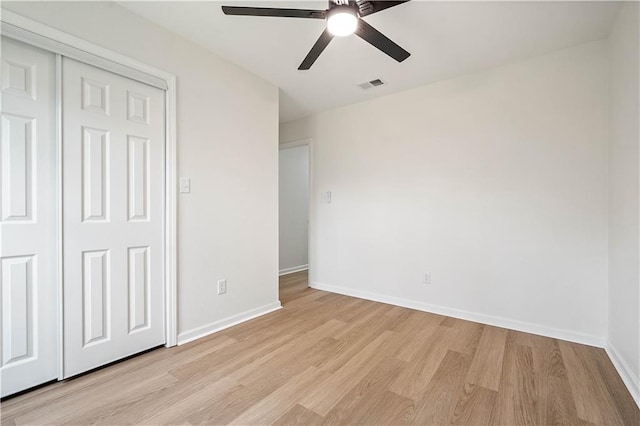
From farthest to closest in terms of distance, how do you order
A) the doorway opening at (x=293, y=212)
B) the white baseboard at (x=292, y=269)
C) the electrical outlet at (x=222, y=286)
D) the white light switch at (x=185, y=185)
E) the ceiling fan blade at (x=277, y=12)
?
the doorway opening at (x=293, y=212) → the white baseboard at (x=292, y=269) → the electrical outlet at (x=222, y=286) → the white light switch at (x=185, y=185) → the ceiling fan blade at (x=277, y=12)

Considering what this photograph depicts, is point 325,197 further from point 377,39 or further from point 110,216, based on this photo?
point 110,216

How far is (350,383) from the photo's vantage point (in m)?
1.77

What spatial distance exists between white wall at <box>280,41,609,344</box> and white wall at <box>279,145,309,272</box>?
143 cm

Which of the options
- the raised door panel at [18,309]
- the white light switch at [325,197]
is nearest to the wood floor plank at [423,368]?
the white light switch at [325,197]

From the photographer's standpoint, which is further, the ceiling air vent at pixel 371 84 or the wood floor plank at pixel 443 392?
the ceiling air vent at pixel 371 84

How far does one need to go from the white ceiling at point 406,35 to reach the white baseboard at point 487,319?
238cm

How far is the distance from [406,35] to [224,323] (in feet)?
9.49

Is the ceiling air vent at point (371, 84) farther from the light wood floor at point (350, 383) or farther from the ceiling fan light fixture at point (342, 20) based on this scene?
the light wood floor at point (350, 383)

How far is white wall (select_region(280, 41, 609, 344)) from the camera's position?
2316 mm

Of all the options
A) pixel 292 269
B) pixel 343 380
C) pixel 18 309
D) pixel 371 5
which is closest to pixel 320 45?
pixel 371 5

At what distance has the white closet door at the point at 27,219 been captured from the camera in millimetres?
1568

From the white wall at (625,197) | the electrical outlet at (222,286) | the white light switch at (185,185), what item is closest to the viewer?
the white wall at (625,197)

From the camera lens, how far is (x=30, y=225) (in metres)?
1.64

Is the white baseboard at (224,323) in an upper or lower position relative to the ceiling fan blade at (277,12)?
lower
